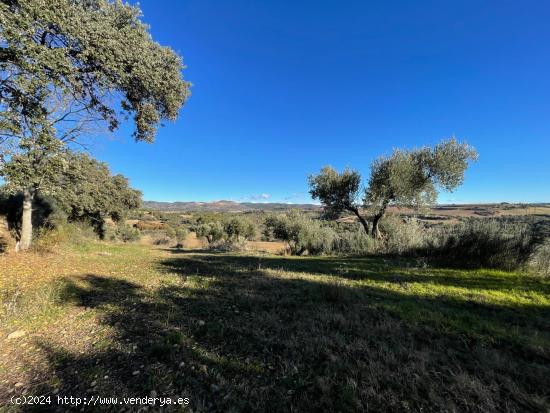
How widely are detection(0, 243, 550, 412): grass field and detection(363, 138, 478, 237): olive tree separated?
10.9 meters

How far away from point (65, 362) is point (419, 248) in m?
11.7


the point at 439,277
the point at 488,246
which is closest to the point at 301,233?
the point at 488,246

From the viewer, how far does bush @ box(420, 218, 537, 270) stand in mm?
7859

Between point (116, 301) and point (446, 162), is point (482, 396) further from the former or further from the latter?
point (446, 162)

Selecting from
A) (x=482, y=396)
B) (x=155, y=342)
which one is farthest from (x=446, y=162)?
(x=155, y=342)

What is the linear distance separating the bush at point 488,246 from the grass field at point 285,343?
1619 millimetres

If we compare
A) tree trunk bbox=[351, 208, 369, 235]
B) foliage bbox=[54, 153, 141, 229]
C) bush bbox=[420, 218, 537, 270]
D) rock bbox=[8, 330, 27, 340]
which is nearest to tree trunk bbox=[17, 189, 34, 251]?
foliage bbox=[54, 153, 141, 229]

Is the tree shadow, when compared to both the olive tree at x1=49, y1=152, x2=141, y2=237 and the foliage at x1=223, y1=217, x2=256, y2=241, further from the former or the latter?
the foliage at x1=223, y1=217, x2=256, y2=241

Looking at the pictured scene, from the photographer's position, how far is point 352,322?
414 centimetres

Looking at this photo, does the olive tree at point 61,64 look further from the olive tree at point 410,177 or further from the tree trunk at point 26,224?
the olive tree at point 410,177

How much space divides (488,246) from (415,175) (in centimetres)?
945

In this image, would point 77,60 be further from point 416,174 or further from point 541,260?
point 416,174

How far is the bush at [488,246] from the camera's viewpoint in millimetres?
7859

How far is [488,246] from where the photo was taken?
843 centimetres
